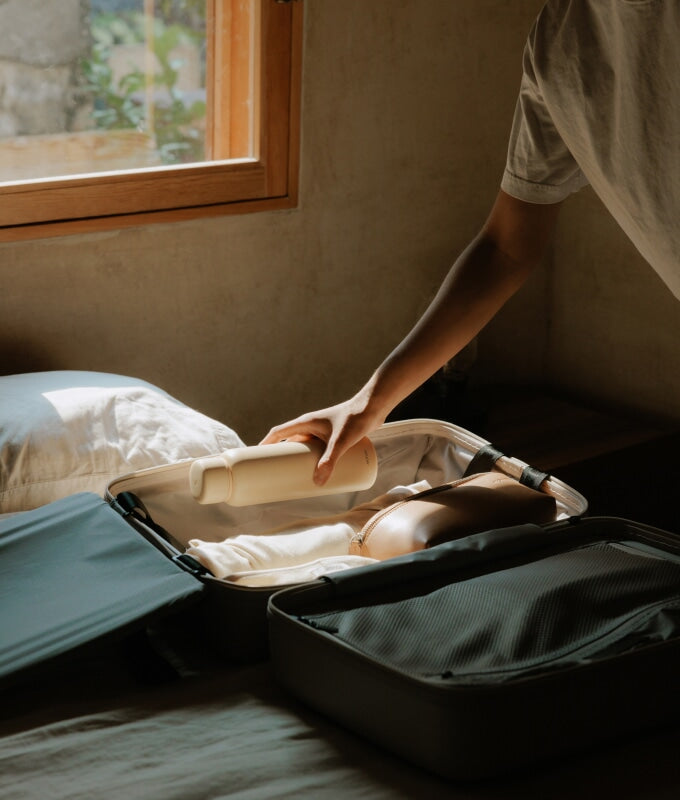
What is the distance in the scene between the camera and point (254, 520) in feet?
4.73

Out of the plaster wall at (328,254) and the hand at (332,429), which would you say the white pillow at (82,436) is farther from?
the plaster wall at (328,254)

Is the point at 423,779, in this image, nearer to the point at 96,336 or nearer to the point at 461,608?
the point at 461,608

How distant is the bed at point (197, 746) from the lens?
2.58ft

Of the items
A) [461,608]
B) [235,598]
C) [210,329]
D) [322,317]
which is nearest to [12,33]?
[210,329]

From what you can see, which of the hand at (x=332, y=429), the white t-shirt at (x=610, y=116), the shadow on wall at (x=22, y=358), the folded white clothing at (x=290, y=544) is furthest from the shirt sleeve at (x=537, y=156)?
the shadow on wall at (x=22, y=358)

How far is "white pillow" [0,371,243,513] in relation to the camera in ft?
4.65

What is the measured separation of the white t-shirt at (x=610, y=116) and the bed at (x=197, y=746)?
546mm

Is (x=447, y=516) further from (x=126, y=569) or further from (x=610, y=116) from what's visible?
(x=610, y=116)

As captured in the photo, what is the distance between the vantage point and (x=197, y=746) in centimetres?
85

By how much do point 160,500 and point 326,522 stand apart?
23cm

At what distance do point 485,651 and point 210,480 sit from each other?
1.58ft

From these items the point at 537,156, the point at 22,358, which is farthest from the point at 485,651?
the point at 22,358

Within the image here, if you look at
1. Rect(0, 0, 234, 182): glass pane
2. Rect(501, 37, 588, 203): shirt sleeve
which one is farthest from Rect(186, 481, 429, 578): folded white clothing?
Rect(0, 0, 234, 182): glass pane

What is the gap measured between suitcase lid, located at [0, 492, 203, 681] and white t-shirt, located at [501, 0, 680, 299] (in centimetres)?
63
